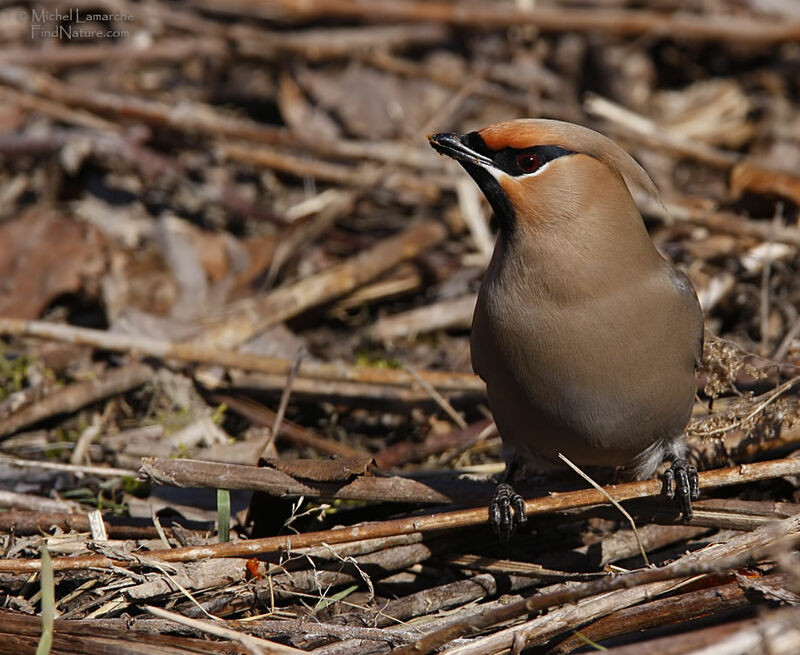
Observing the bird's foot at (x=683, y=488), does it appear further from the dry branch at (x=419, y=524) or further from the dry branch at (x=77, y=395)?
the dry branch at (x=77, y=395)

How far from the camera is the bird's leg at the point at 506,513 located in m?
4.44

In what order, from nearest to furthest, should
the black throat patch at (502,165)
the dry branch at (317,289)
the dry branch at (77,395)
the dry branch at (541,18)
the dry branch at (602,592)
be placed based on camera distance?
the dry branch at (602,592), the black throat patch at (502,165), the dry branch at (77,395), the dry branch at (317,289), the dry branch at (541,18)

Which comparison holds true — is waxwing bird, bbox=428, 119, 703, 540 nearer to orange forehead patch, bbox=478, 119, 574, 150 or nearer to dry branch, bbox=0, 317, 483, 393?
orange forehead patch, bbox=478, 119, 574, 150

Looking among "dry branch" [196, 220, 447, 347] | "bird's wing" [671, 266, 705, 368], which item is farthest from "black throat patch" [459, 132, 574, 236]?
"dry branch" [196, 220, 447, 347]

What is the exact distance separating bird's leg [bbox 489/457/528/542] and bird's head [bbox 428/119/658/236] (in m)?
1.08

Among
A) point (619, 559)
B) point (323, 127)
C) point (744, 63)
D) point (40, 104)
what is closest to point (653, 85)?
point (744, 63)

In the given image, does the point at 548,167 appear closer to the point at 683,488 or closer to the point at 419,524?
the point at 683,488

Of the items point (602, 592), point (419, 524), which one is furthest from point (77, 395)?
point (602, 592)

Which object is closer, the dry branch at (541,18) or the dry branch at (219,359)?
the dry branch at (219,359)

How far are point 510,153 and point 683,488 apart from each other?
4.84 ft

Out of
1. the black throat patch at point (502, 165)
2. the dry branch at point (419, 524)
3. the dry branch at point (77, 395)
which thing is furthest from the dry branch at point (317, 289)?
the black throat patch at point (502, 165)

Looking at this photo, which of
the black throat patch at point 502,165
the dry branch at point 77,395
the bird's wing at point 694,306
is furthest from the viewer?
the dry branch at point 77,395

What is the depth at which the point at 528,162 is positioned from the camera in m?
4.37

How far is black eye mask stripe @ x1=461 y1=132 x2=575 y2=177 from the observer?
4.35 meters
